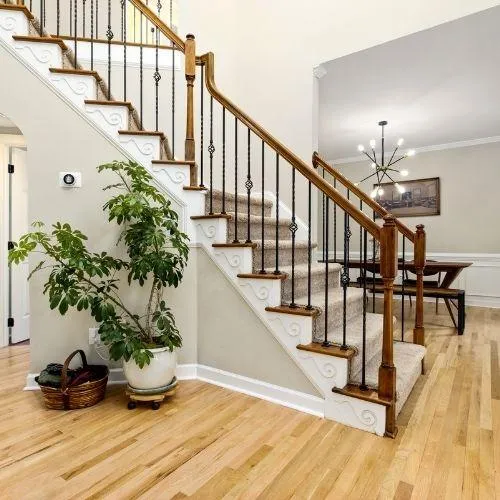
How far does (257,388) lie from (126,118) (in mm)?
2073

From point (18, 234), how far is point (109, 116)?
189 cm

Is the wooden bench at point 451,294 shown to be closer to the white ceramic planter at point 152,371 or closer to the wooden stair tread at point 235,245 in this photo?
the wooden stair tread at point 235,245

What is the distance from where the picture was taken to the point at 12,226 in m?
3.29

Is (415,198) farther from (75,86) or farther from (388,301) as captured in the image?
(75,86)

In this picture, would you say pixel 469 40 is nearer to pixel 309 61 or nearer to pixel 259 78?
pixel 309 61

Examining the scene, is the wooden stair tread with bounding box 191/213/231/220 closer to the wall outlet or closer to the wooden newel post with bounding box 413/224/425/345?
the wall outlet

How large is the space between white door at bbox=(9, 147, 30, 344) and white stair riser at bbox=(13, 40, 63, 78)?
4.53 feet

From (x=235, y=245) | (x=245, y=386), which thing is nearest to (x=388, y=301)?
(x=235, y=245)

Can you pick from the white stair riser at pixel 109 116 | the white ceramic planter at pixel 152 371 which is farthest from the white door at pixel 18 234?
the white ceramic planter at pixel 152 371

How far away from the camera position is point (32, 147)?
222 centimetres

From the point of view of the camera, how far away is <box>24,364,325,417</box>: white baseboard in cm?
199

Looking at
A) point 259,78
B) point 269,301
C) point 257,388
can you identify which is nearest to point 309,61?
point 259,78

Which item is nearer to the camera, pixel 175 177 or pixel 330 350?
pixel 330 350

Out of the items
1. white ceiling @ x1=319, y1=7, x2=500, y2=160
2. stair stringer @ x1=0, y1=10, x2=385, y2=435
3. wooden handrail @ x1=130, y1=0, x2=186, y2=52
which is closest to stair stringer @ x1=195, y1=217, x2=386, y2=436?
stair stringer @ x1=0, y1=10, x2=385, y2=435
